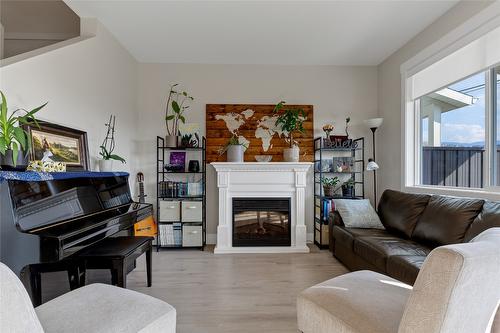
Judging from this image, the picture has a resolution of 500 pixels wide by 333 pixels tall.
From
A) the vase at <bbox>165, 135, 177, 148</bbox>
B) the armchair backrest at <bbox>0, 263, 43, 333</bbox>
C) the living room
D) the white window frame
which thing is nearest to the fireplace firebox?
the living room

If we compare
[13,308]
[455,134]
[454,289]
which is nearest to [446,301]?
[454,289]

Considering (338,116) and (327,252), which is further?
(338,116)

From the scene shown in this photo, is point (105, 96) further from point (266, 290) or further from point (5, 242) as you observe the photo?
point (266, 290)

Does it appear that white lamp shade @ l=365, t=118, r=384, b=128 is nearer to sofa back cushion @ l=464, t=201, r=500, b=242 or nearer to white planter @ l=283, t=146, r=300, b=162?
white planter @ l=283, t=146, r=300, b=162

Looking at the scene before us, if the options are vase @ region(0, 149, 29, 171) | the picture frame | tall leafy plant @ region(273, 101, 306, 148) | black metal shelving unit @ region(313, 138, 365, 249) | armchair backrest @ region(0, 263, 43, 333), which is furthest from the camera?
tall leafy plant @ region(273, 101, 306, 148)

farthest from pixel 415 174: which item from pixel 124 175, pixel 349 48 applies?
pixel 124 175

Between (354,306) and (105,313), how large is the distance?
1118mm

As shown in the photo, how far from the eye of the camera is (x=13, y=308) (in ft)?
2.44

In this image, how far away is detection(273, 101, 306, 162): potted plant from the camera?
12.3 feet

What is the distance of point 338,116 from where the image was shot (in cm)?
400

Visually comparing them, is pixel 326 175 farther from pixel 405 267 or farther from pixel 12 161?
pixel 12 161

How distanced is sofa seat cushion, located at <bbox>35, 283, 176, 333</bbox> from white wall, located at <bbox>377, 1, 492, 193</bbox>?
3.27 metres

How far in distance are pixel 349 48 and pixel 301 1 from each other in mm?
1248

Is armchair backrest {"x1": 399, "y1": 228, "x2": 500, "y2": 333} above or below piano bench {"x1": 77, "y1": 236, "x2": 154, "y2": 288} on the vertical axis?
above
